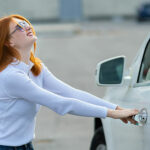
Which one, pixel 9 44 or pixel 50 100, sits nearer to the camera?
pixel 50 100

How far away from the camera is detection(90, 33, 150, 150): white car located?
2.51 m

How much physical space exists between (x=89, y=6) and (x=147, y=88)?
34.6 meters

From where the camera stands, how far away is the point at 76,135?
19.4 ft

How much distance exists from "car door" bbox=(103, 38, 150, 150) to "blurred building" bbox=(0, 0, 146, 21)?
3289cm

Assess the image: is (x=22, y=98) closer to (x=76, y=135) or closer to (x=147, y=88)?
(x=147, y=88)

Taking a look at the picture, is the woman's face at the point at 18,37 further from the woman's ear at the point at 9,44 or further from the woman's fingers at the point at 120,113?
the woman's fingers at the point at 120,113

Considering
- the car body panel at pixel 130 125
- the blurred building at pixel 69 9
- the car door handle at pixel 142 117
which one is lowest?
the blurred building at pixel 69 9

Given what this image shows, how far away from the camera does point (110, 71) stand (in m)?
3.44

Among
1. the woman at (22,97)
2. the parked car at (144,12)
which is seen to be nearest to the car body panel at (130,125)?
the woman at (22,97)

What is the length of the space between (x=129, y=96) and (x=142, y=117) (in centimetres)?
52

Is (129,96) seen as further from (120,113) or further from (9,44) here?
(9,44)

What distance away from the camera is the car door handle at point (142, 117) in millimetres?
2448

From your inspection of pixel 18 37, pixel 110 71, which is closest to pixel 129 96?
pixel 110 71

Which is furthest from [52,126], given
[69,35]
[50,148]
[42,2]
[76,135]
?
[42,2]
